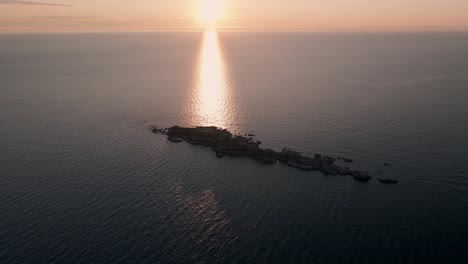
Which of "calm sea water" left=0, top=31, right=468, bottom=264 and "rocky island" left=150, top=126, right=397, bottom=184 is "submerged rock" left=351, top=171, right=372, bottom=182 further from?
"calm sea water" left=0, top=31, right=468, bottom=264

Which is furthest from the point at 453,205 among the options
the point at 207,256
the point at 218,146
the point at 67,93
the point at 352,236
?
the point at 67,93

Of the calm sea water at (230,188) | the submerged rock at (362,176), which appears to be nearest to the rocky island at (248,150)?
the submerged rock at (362,176)

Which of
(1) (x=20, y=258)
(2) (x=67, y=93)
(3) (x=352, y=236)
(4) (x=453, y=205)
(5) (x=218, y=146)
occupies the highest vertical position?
(2) (x=67, y=93)

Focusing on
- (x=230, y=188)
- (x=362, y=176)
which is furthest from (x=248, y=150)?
(x=362, y=176)

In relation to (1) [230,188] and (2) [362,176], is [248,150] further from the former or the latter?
(2) [362,176]

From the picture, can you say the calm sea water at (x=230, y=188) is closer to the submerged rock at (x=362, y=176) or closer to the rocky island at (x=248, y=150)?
the submerged rock at (x=362, y=176)

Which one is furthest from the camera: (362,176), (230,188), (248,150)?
(248,150)

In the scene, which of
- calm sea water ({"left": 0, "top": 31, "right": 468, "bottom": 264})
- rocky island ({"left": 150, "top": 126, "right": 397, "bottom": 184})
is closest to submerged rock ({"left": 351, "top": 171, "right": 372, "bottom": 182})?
rocky island ({"left": 150, "top": 126, "right": 397, "bottom": 184})

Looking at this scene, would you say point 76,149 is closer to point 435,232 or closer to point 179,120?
point 179,120
